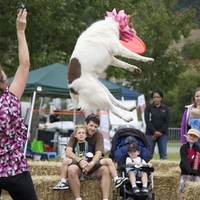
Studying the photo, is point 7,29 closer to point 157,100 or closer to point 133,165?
point 157,100

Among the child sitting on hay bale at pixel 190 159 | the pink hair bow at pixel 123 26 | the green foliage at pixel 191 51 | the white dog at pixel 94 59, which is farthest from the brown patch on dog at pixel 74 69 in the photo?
the green foliage at pixel 191 51

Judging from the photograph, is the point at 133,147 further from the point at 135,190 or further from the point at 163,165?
the point at 163,165

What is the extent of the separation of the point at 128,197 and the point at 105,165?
491 millimetres

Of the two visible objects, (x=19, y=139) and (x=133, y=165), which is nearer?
(x=19, y=139)

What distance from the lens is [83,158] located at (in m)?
7.89

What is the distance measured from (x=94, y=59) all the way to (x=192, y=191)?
2491 millimetres

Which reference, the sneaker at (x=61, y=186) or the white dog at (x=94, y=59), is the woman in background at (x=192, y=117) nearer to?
the sneaker at (x=61, y=186)

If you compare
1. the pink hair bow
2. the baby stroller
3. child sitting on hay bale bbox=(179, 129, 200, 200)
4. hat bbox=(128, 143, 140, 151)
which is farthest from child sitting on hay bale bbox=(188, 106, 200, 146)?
the pink hair bow

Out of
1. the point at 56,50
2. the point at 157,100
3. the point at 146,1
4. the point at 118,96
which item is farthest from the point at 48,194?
the point at 146,1

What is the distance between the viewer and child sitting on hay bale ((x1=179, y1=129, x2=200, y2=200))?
8016 mm

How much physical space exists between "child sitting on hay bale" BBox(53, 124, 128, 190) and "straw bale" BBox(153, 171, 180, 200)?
3.65 ft

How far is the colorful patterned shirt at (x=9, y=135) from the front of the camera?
4.22 meters

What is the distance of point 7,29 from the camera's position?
17.2 meters

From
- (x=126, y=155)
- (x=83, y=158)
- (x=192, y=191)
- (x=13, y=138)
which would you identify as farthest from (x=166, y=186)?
(x=13, y=138)
